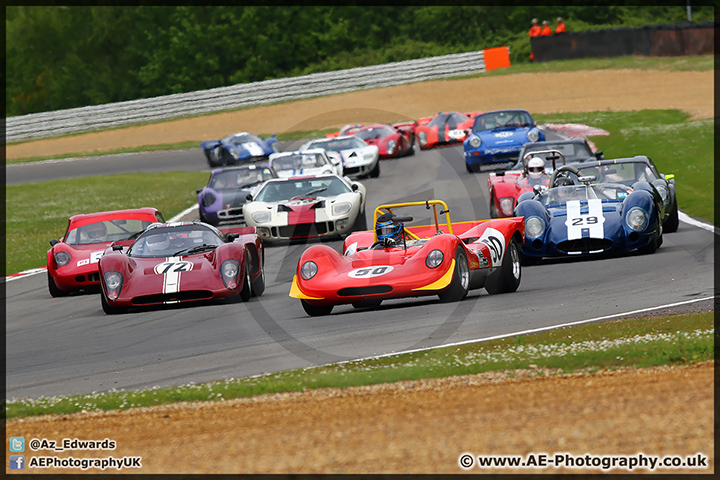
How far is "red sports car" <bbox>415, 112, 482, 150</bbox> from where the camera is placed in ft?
105

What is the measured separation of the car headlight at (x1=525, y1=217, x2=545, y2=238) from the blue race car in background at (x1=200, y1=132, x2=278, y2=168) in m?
19.2

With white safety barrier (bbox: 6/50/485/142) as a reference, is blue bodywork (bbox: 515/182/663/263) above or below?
below

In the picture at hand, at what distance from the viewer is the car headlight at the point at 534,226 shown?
13.4 metres

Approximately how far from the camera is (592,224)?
1326 centimetres

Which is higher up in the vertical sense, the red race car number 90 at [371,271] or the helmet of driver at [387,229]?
the helmet of driver at [387,229]

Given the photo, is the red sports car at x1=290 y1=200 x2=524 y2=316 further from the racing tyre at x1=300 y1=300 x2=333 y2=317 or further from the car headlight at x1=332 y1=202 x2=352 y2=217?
the car headlight at x1=332 y1=202 x2=352 y2=217

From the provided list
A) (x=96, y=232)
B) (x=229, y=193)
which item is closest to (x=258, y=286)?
(x=96, y=232)

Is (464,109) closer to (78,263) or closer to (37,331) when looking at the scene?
(78,263)

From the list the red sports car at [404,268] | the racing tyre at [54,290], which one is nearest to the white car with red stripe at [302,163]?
the racing tyre at [54,290]

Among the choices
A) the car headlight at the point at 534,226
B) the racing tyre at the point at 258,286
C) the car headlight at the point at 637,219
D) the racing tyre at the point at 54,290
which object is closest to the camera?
the racing tyre at the point at 258,286

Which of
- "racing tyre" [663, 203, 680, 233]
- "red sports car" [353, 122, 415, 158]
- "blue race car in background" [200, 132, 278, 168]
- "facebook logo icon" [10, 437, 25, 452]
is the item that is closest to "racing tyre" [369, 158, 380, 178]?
"red sports car" [353, 122, 415, 158]

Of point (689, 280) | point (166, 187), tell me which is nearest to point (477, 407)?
point (689, 280)

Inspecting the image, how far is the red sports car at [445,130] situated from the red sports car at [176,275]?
1958 centimetres

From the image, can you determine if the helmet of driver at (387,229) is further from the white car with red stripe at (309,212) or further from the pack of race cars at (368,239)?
the white car with red stripe at (309,212)
